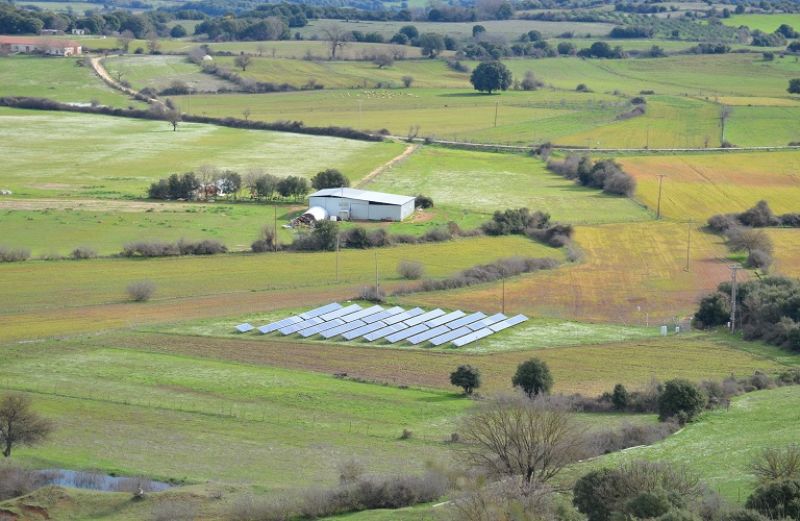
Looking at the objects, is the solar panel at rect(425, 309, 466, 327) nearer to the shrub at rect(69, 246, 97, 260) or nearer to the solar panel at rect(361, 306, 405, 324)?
the solar panel at rect(361, 306, 405, 324)

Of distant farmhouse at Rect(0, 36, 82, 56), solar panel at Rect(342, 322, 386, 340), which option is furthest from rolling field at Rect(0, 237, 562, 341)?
distant farmhouse at Rect(0, 36, 82, 56)

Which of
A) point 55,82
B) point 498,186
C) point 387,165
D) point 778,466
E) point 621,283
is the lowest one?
point 387,165

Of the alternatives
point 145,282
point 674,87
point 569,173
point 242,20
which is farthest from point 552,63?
point 145,282

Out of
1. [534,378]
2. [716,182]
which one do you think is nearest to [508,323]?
[534,378]

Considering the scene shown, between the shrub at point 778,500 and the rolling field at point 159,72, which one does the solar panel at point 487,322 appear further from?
the rolling field at point 159,72

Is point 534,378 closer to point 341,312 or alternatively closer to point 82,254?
point 341,312

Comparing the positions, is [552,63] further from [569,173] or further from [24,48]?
[569,173]
